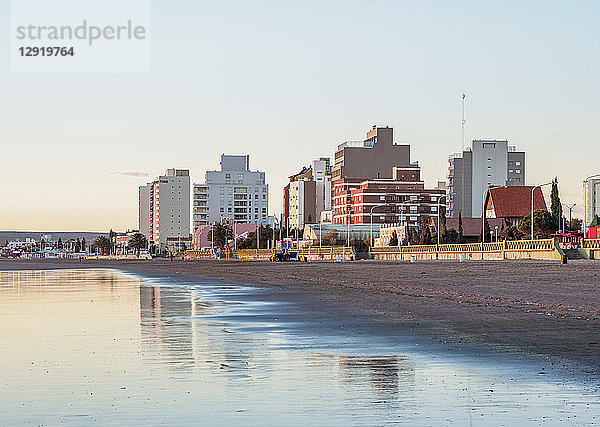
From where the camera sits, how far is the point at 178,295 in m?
37.4

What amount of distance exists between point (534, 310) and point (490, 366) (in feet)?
39.0

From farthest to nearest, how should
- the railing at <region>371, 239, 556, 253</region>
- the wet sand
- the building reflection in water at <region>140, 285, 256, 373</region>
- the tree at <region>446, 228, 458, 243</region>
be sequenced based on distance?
the tree at <region>446, 228, 458, 243</region> < the railing at <region>371, 239, 556, 253</region> < the wet sand < the building reflection in water at <region>140, 285, 256, 373</region>

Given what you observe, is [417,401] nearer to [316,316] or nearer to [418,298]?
[316,316]

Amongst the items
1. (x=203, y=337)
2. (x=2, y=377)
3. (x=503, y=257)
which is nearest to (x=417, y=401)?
(x=2, y=377)

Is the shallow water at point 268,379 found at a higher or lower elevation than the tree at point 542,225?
lower

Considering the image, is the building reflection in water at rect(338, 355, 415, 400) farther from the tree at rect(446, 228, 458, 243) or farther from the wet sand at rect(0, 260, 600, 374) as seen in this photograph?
the tree at rect(446, 228, 458, 243)

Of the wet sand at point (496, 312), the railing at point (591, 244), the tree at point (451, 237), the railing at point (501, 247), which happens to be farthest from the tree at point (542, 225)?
the wet sand at point (496, 312)

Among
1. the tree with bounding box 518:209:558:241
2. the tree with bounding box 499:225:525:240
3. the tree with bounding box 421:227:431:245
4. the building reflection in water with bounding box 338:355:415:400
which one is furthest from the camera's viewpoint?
the tree with bounding box 421:227:431:245

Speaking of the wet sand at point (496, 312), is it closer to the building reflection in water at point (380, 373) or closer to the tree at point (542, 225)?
the building reflection in water at point (380, 373)

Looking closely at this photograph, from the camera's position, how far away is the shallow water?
32.8 feet

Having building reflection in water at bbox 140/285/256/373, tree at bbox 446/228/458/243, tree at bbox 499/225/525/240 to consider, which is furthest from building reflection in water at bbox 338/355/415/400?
tree at bbox 446/228/458/243

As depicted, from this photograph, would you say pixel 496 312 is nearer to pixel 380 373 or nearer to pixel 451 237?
pixel 380 373

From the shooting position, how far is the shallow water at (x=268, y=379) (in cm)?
998

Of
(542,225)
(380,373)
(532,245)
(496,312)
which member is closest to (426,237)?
(542,225)
